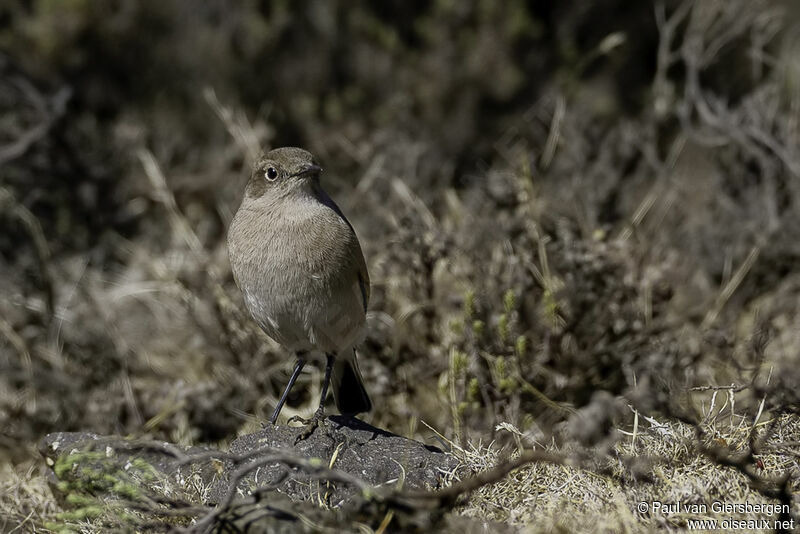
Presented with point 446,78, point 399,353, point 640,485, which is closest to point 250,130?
point 446,78

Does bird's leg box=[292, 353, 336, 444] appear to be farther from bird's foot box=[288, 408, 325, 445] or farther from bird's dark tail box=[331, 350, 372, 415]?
bird's dark tail box=[331, 350, 372, 415]

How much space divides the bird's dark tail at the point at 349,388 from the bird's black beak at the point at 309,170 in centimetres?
104

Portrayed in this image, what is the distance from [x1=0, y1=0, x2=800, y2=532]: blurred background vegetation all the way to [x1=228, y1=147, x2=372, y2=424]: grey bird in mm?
791

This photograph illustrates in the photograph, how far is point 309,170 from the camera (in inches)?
172

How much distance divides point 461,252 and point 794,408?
221 centimetres

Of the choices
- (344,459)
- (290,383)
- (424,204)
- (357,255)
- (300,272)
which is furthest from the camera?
(424,204)

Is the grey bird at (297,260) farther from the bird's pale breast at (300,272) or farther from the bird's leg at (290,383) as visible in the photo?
the bird's leg at (290,383)

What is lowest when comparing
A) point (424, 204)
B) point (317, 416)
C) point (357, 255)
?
point (317, 416)

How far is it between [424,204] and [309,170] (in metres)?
1.69

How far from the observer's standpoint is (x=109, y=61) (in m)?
7.96

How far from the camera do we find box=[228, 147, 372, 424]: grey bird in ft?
13.8

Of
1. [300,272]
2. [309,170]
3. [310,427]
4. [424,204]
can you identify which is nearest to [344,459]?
[310,427]

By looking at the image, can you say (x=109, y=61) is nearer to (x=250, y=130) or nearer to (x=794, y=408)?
(x=250, y=130)

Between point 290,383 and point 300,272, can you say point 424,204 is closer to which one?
point 290,383
